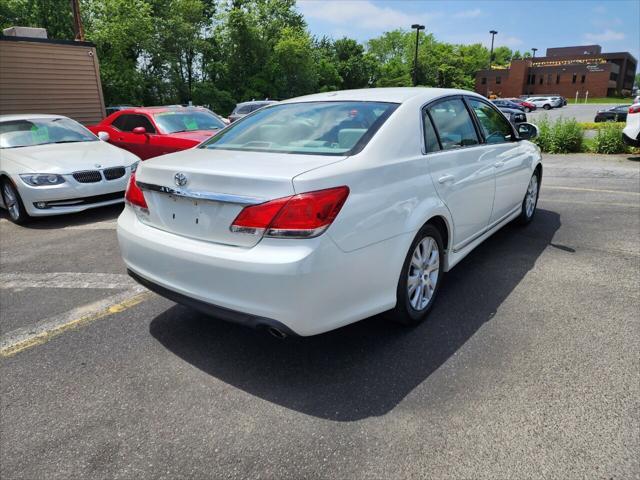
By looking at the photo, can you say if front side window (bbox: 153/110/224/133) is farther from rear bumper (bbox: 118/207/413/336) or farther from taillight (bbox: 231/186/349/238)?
taillight (bbox: 231/186/349/238)

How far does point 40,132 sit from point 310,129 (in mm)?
6372

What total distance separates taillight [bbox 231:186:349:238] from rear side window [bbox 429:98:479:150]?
1.49 metres

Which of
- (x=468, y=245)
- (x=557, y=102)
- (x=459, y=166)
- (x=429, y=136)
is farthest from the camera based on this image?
(x=557, y=102)

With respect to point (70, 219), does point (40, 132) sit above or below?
above

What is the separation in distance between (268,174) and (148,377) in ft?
4.73

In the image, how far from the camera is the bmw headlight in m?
6.27

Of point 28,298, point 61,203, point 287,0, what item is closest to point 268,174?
point 28,298

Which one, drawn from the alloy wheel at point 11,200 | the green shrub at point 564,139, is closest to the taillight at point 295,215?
the alloy wheel at point 11,200

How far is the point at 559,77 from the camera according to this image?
257ft

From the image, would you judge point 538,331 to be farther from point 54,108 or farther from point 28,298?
point 54,108

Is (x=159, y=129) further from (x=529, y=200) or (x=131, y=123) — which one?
(x=529, y=200)

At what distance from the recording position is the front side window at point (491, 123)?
4.29 meters

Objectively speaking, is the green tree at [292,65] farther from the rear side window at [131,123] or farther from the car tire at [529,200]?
the car tire at [529,200]

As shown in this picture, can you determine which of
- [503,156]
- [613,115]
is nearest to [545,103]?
[613,115]
